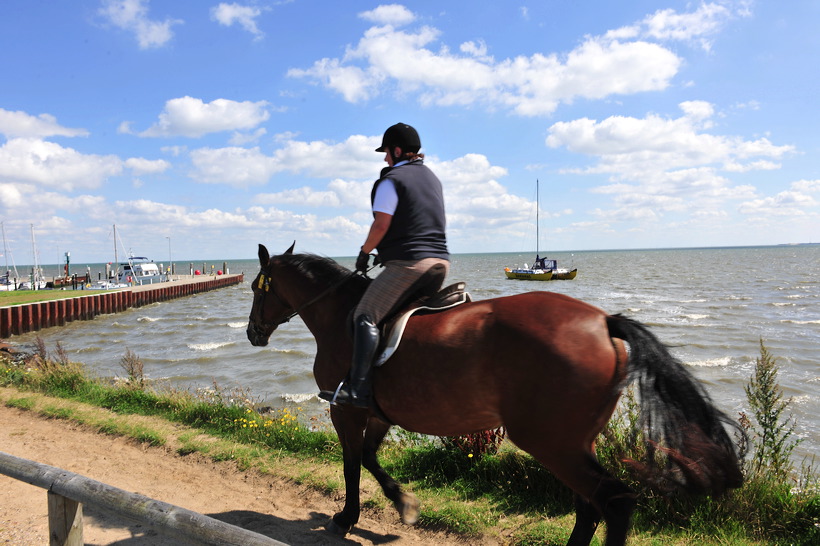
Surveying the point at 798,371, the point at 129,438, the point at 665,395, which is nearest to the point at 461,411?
the point at 665,395

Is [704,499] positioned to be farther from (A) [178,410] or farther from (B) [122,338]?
(B) [122,338]

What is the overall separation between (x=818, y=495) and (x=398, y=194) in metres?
4.24

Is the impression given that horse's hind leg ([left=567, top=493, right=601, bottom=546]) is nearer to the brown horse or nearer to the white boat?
the brown horse

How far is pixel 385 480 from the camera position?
15.1 ft

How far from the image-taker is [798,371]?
1418cm

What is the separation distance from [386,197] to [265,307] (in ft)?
7.02

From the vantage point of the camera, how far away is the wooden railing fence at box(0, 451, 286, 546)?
8.92 feet

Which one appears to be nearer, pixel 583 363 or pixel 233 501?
pixel 583 363

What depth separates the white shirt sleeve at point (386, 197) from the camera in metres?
3.89

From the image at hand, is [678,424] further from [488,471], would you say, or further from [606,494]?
[488,471]

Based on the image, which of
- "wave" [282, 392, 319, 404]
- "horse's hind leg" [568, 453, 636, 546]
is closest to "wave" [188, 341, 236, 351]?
"wave" [282, 392, 319, 404]

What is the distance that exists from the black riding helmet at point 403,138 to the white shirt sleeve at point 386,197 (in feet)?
1.36

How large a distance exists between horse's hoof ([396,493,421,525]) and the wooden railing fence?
2.08 metres

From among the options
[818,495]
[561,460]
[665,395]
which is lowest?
[818,495]
